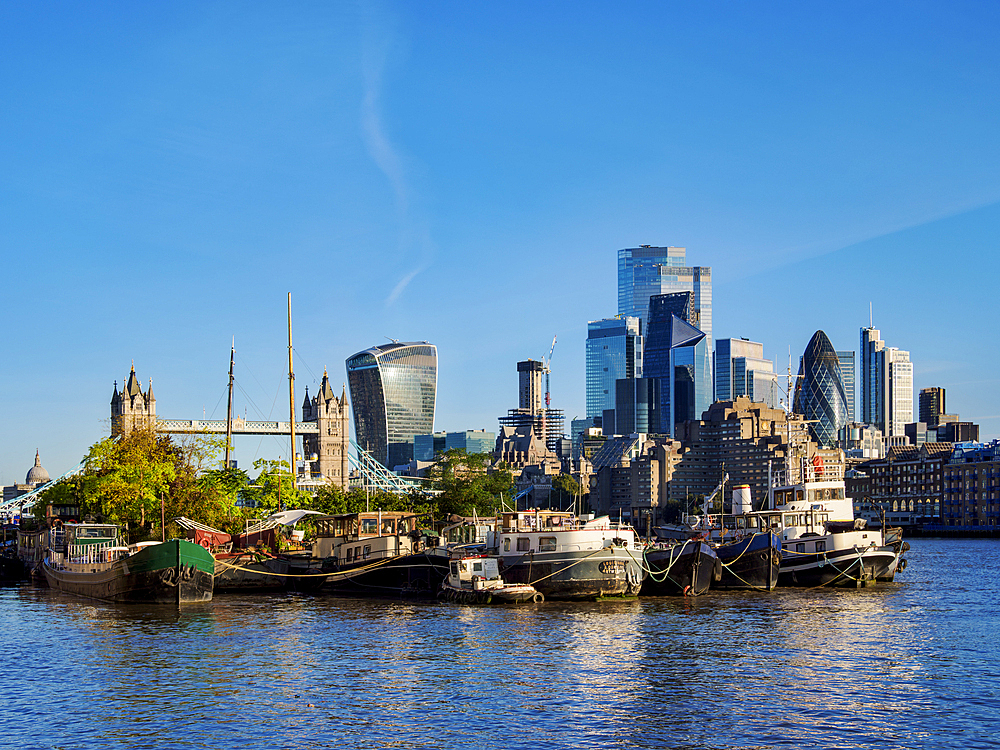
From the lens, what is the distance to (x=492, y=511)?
519 feet

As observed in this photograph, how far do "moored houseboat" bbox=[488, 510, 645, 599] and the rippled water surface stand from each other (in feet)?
9.40

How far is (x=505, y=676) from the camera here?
4425 cm

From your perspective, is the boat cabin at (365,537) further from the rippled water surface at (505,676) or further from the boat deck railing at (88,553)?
the boat deck railing at (88,553)

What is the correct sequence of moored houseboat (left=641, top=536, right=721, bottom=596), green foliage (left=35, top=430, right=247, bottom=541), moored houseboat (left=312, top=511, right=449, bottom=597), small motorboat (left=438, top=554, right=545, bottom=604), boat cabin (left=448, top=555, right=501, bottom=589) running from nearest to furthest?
small motorboat (left=438, top=554, right=545, bottom=604), boat cabin (left=448, top=555, right=501, bottom=589), moored houseboat (left=641, top=536, right=721, bottom=596), moored houseboat (left=312, top=511, right=449, bottom=597), green foliage (left=35, top=430, right=247, bottom=541)

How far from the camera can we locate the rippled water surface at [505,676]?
116 feet

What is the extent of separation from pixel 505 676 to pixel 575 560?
87.5ft

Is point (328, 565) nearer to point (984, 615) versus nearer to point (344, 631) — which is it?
point (344, 631)

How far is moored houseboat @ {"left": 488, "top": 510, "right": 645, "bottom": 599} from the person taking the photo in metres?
70.6

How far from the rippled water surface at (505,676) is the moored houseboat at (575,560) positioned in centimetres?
286

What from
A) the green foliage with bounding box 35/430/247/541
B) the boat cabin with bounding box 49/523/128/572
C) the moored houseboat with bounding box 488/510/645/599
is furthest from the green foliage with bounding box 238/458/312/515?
the moored houseboat with bounding box 488/510/645/599

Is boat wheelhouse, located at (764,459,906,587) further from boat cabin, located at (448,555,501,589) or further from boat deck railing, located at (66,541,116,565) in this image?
boat deck railing, located at (66,541,116,565)

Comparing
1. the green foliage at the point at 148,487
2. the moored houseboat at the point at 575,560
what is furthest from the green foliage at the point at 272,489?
the moored houseboat at the point at 575,560

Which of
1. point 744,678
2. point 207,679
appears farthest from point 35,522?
point 744,678

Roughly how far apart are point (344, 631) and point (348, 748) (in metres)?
25.4
